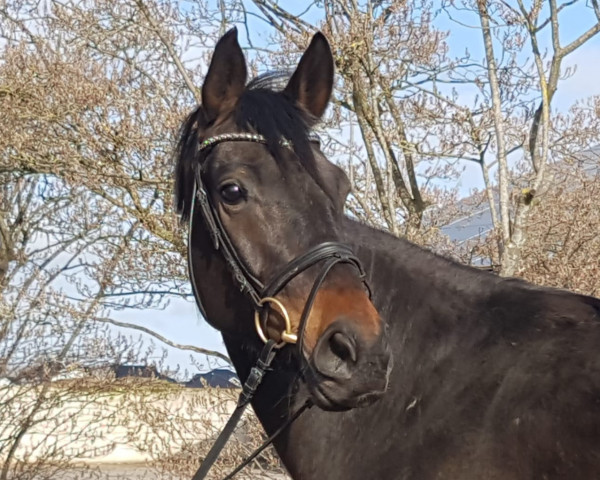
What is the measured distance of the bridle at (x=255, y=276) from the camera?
103 inches

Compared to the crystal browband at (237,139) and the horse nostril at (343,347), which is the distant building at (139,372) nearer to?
the crystal browband at (237,139)

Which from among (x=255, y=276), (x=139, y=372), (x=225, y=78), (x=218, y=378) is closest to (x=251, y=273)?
(x=255, y=276)

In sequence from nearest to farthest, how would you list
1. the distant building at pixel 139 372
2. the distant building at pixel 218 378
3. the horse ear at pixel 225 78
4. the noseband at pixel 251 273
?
the noseband at pixel 251 273 → the horse ear at pixel 225 78 → the distant building at pixel 218 378 → the distant building at pixel 139 372

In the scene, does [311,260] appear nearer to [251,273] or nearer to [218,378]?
[251,273]

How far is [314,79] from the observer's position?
328 cm

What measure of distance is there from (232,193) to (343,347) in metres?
0.75

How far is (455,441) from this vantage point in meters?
2.54

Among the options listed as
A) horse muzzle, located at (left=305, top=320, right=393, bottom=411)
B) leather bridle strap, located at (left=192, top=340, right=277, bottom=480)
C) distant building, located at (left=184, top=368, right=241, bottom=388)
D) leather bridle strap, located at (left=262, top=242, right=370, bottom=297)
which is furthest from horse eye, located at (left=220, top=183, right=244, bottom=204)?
distant building, located at (left=184, top=368, right=241, bottom=388)

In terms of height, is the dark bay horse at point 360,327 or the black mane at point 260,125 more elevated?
the black mane at point 260,125

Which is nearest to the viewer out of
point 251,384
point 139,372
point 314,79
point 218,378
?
point 251,384

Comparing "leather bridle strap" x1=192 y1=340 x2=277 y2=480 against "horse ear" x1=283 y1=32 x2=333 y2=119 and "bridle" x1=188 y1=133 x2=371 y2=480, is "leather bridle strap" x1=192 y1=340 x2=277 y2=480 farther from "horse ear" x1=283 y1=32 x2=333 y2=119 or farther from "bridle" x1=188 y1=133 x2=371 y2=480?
"horse ear" x1=283 y1=32 x2=333 y2=119

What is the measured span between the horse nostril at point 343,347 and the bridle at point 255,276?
5.1 inches

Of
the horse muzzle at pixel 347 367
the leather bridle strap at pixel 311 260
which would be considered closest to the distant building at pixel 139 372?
the leather bridle strap at pixel 311 260

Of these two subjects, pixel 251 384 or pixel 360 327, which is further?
pixel 251 384
